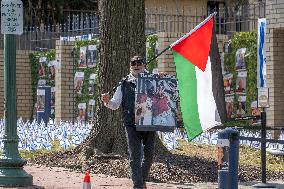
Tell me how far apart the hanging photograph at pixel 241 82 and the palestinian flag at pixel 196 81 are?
7.83m

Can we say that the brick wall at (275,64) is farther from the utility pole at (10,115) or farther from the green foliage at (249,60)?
the utility pole at (10,115)

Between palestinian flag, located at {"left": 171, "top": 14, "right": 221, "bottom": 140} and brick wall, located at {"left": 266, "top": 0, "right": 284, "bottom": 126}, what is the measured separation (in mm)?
6698

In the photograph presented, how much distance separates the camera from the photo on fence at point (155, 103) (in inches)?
436

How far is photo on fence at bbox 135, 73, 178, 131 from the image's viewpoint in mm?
11078

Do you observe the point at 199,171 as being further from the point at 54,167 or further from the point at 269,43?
the point at 269,43

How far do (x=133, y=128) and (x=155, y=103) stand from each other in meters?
0.50

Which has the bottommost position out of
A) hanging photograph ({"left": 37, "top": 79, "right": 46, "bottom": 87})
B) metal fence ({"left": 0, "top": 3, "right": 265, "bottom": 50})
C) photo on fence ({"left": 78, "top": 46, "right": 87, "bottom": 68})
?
hanging photograph ({"left": 37, "top": 79, "right": 46, "bottom": 87})

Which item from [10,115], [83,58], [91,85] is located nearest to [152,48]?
[91,85]

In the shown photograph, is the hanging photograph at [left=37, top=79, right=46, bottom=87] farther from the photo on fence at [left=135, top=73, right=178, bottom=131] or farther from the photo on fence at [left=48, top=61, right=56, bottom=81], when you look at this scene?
the photo on fence at [left=135, top=73, right=178, bottom=131]

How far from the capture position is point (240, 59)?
19.3 meters

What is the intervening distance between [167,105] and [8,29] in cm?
248

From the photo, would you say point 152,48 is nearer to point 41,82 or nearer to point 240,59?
point 240,59

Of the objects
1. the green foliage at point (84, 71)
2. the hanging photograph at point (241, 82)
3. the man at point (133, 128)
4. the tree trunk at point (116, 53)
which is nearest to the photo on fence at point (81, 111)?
the green foliage at point (84, 71)

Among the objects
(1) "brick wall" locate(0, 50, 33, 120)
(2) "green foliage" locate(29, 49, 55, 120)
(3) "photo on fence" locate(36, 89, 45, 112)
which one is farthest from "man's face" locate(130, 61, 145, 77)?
(1) "brick wall" locate(0, 50, 33, 120)
